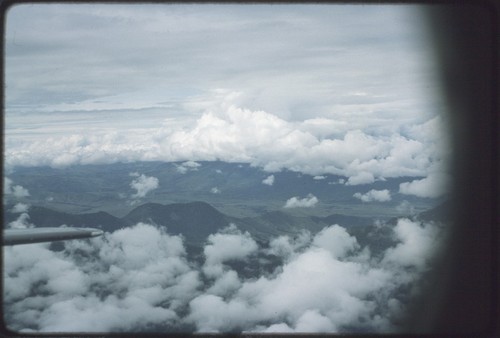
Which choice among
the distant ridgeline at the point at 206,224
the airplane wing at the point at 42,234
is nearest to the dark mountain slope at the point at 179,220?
the distant ridgeline at the point at 206,224

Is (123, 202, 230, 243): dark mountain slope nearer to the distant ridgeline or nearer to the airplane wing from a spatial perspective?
the distant ridgeline

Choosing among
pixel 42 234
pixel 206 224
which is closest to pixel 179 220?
pixel 206 224

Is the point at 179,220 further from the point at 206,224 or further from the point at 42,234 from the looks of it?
the point at 42,234

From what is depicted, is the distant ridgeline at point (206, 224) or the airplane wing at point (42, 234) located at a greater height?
the distant ridgeline at point (206, 224)

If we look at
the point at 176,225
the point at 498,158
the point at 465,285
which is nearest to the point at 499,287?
the point at 465,285

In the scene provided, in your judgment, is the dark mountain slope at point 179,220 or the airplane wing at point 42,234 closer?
the airplane wing at point 42,234

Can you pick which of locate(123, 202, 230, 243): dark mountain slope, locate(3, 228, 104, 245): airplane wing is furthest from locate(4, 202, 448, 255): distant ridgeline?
locate(3, 228, 104, 245): airplane wing

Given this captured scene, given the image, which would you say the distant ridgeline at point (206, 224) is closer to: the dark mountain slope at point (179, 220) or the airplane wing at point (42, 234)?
the dark mountain slope at point (179, 220)

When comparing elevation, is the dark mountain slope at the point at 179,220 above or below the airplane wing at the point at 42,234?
above

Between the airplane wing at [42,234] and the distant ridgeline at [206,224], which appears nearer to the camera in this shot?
the airplane wing at [42,234]
